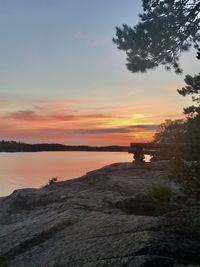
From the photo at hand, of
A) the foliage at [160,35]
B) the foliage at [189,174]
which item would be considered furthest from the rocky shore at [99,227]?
the foliage at [160,35]

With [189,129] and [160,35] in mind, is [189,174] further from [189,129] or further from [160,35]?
[160,35]

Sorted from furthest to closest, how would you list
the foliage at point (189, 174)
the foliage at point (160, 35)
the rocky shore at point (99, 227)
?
the foliage at point (160, 35) → the foliage at point (189, 174) → the rocky shore at point (99, 227)

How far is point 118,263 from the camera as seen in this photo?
24.1ft

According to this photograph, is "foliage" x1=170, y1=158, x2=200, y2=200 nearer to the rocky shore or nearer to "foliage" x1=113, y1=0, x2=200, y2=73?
the rocky shore

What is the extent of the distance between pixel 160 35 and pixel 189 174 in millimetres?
15023

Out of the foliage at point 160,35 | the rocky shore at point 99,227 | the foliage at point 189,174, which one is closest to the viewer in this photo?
the rocky shore at point 99,227

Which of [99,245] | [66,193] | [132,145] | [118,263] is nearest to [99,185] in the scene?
[66,193]

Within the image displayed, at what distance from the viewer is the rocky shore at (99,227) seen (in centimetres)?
763

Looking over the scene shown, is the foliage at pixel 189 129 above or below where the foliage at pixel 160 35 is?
below

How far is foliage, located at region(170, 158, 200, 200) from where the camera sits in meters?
9.54

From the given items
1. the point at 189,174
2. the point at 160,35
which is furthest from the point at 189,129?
the point at 160,35

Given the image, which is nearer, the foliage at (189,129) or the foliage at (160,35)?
the foliage at (189,129)

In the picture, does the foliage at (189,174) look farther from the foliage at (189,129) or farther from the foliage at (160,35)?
the foliage at (160,35)

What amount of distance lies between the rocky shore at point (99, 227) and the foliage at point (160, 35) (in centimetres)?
1050
